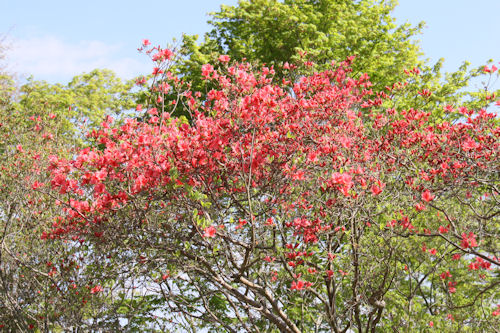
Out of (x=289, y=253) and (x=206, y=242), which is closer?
(x=206, y=242)

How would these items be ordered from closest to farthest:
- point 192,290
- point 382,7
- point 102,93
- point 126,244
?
point 126,244, point 192,290, point 382,7, point 102,93

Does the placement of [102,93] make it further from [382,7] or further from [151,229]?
[151,229]

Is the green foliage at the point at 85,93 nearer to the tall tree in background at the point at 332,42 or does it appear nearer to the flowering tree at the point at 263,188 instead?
the tall tree in background at the point at 332,42

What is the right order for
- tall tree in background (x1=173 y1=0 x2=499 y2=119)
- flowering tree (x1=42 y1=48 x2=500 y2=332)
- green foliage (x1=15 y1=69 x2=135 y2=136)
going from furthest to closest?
green foliage (x1=15 y1=69 x2=135 y2=136), tall tree in background (x1=173 y1=0 x2=499 y2=119), flowering tree (x1=42 y1=48 x2=500 y2=332)

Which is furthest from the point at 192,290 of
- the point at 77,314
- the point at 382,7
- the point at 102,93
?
the point at 102,93

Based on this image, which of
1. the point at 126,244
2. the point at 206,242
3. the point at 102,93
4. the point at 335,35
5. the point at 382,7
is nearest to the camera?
the point at 206,242

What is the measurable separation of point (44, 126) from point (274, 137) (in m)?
6.81

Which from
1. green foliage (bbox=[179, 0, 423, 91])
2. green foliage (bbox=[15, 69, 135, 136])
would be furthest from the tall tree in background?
green foliage (bbox=[15, 69, 135, 136])

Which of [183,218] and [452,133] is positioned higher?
[452,133]

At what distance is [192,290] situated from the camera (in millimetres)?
9727

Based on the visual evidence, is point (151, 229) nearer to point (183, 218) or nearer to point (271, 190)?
point (183, 218)

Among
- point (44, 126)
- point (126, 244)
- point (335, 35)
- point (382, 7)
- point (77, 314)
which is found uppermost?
point (382, 7)

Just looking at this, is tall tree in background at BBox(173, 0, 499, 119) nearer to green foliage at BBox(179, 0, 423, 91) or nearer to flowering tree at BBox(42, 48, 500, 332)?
green foliage at BBox(179, 0, 423, 91)

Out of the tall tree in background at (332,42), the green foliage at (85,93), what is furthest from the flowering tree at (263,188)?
the green foliage at (85,93)
